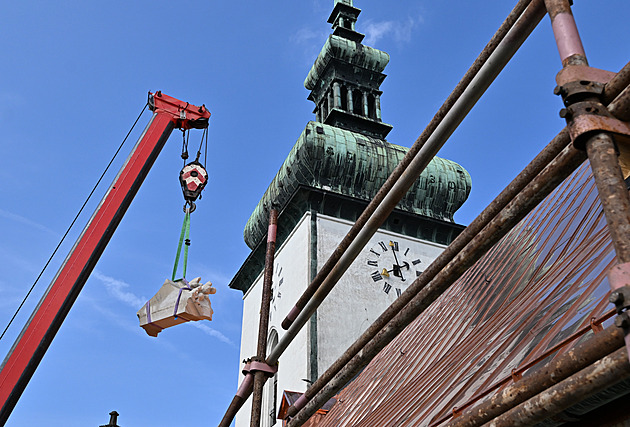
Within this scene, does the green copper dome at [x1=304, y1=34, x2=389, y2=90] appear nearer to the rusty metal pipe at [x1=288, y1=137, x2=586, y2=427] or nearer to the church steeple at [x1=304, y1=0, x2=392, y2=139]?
the church steeple at [x1=304, y1=0, x2=392, y2=139]

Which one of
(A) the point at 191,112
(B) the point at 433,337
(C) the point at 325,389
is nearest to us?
(C) the point at 325,389

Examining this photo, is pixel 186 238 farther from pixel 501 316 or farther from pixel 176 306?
pixel 501 316

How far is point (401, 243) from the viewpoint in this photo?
60.7ft

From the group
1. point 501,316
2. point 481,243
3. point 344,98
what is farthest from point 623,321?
point 344,98

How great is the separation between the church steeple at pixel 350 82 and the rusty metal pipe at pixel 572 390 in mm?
20049

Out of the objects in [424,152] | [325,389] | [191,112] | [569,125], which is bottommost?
[569,125]

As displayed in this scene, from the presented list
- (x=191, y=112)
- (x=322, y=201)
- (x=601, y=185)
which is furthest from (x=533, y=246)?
(x=322, y=201)

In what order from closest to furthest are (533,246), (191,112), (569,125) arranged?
(569,125) → (533,246) → (191,112)

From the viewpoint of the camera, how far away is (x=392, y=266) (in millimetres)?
17719

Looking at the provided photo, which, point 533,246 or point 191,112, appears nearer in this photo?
point 533,246

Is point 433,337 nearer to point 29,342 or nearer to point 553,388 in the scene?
point 29,342

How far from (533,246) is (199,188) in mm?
3965

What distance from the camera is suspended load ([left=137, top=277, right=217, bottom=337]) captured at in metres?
6.56

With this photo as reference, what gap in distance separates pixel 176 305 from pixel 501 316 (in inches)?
112
